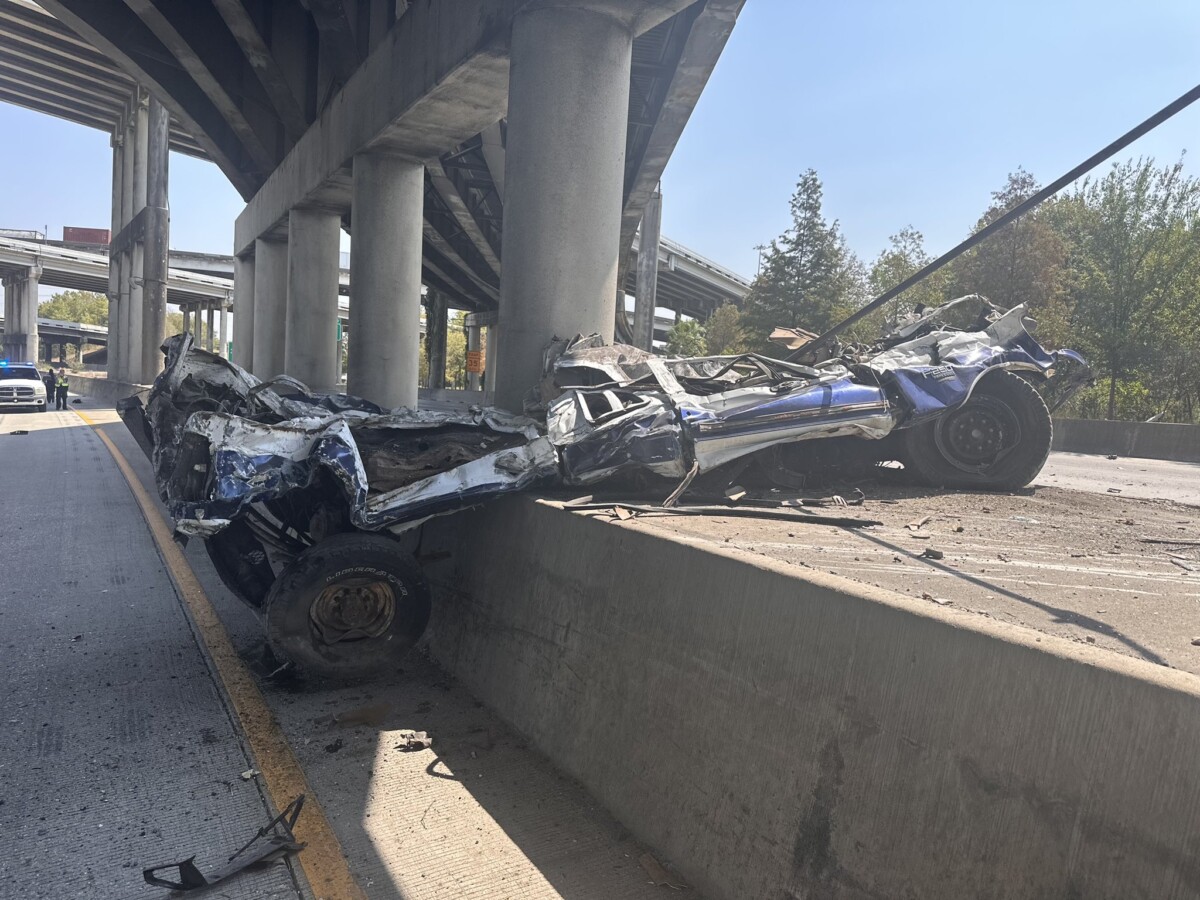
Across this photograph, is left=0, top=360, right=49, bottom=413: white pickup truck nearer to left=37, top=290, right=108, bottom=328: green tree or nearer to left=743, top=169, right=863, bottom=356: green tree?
left=743, top=169, right=863, bottom=356: green tree

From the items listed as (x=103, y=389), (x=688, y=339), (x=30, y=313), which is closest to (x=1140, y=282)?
(x=688, y=339)

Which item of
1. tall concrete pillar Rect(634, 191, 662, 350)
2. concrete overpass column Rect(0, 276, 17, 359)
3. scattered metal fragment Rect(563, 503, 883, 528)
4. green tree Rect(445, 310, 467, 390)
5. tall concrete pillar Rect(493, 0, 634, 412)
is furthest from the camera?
green tree Rect(445, 310, 467, 390)

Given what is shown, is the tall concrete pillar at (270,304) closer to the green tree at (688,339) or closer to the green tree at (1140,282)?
the green tree at (1140,282)

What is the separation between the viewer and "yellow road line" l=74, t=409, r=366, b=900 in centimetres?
270

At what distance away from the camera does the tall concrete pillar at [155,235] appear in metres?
36.8

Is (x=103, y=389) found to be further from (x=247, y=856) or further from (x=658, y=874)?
(x=658, y=874)

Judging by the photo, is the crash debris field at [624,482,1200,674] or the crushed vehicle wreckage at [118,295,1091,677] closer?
the crash debris field at [624,482,1200,674]

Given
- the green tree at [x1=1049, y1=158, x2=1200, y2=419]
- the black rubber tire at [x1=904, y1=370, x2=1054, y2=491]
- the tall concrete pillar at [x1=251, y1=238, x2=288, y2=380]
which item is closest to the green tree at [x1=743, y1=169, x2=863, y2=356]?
the green tree at [x1=1049, y1=158, x2=1200, y2=419]

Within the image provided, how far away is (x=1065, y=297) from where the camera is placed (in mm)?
25797

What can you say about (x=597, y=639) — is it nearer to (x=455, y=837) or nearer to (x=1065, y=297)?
(x=455, y=837)

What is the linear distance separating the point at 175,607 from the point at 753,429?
4.18 metres

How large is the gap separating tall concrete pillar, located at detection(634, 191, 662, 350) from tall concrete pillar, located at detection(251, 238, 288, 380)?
13530mm

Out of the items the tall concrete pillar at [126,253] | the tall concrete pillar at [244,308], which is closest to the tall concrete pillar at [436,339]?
the tall concrete pillar at [126,253]

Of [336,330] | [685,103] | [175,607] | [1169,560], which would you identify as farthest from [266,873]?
[336,330]
